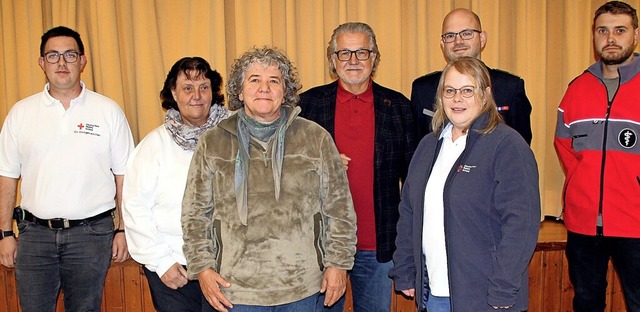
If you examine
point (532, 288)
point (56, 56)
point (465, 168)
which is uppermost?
point (56, 56)

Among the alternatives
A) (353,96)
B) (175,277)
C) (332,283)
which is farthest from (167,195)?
(353,96)

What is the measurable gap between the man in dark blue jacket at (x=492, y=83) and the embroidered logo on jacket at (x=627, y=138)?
43cm

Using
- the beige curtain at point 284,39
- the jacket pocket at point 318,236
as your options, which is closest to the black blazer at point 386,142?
the jacket pocket at point 318,236

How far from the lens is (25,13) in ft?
11.2

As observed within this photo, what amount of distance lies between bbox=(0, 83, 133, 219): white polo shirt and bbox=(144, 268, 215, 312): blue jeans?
1.90 ft

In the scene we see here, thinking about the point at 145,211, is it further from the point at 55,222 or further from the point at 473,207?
the point at 473,207

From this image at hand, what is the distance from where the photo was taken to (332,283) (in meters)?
2.08

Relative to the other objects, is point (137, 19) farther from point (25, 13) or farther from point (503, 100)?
point (503, 100)

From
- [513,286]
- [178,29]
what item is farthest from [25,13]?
[513,286]

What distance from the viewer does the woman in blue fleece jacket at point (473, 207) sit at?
1873 millimetres

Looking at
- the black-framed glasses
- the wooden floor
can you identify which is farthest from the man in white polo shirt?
the black-framed glasses

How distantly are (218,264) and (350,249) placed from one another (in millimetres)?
476

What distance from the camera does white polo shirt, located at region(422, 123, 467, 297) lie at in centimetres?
201

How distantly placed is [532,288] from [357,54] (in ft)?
6.10
